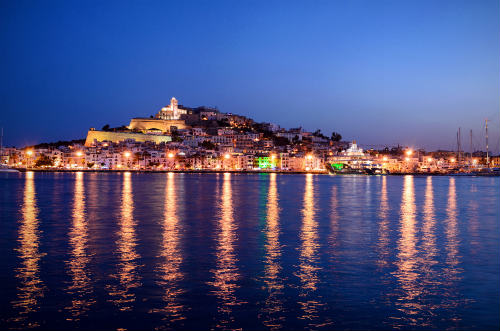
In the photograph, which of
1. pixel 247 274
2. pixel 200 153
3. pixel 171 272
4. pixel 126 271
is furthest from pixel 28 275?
pixel 200 153

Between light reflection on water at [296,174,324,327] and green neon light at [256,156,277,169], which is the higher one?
green neon light at [256,156,277,169]

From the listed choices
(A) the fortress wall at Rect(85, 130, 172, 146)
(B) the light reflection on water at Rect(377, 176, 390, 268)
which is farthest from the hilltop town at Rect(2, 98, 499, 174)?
(B) the light reflection on water at Rect(377, 176, 390, 268)

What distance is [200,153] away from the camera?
389ft

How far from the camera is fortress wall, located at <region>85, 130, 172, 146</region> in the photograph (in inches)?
4904

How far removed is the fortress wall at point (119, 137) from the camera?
409 feet

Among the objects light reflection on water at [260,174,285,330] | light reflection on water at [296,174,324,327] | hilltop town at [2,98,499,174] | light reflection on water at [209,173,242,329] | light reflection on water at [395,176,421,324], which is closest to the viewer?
light reflection on water at [260,174,285,330]

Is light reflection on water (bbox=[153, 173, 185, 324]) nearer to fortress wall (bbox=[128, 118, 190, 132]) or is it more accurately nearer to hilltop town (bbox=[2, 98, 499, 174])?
hilltop town (bbox=[2, 98, 499, 174])

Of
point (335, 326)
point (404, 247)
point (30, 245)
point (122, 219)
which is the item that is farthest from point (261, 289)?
point (122, 219)

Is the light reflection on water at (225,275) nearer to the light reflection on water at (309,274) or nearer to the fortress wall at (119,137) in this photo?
the light reflection on water at (309,274)

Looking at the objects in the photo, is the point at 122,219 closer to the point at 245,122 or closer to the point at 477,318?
the point at 477,318

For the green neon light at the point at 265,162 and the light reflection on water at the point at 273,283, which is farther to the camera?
the green neon light at the point at 265,162

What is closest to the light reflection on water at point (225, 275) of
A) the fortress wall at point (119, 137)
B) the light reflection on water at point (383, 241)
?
the light reflection on water at point (383, 241)

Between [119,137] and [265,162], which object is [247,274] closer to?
[265,162]

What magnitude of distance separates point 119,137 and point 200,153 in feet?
78.2
